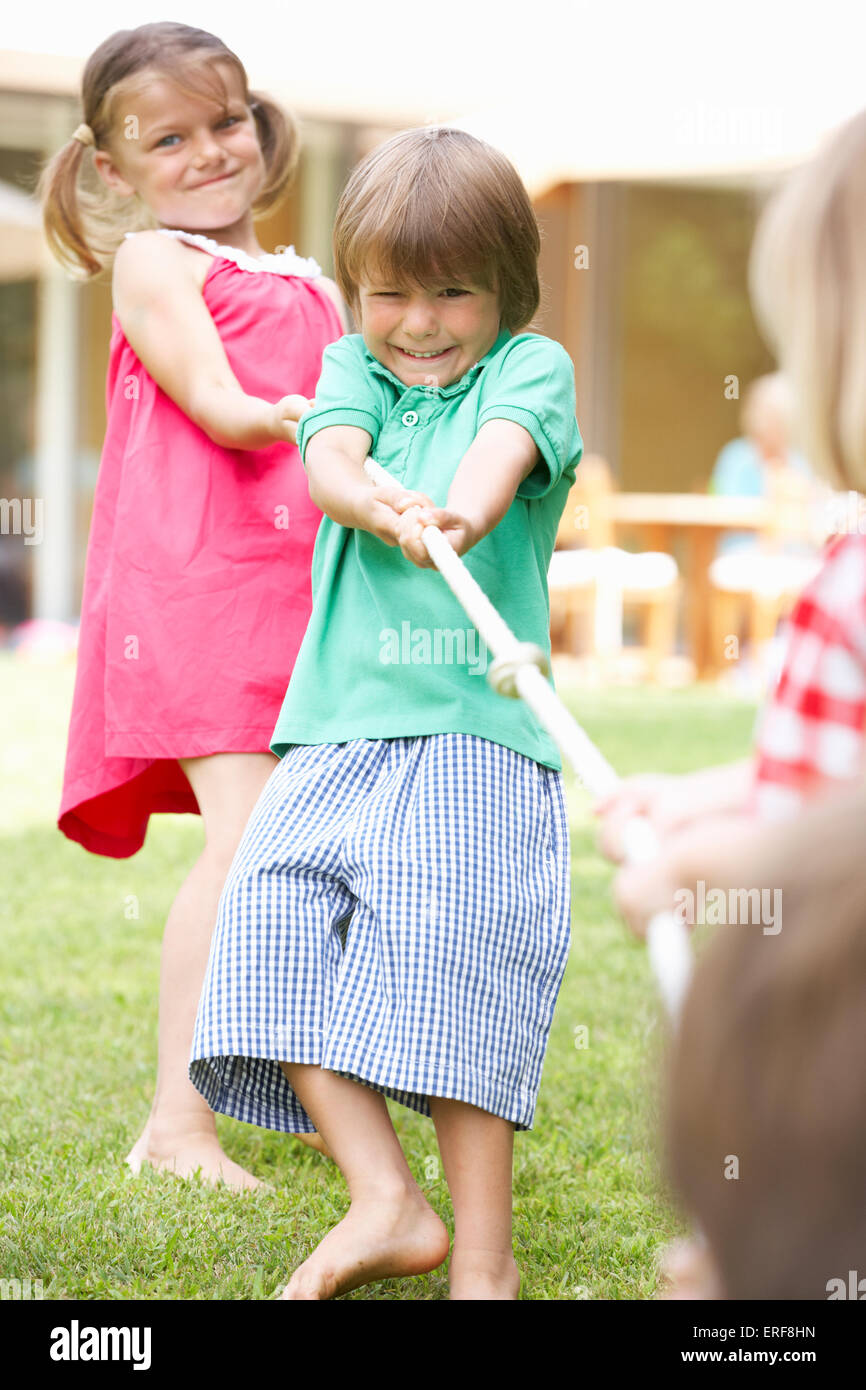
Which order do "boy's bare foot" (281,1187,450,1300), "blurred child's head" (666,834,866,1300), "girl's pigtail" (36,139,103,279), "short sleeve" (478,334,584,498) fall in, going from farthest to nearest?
"girl's pigtail" (36,139,103,279) < "short sleeve" (478,334,584,498) < "boy's bare foot" (281,1187,450,1300) < "blurred child's head" (666,834,866,1300)

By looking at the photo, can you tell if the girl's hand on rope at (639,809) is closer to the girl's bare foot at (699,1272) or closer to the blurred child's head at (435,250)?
the girl's bare foot at (699,1272)

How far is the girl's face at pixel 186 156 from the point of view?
262cm

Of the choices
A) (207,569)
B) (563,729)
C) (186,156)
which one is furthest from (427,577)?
(186,156)

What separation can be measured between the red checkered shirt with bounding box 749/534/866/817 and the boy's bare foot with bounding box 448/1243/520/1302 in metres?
0.77

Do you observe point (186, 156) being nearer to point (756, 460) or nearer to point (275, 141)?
point (275, 141)

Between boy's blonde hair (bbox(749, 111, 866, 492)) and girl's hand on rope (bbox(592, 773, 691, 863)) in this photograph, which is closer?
boy's blonde hair (bbox(749, 111, 866, 492))

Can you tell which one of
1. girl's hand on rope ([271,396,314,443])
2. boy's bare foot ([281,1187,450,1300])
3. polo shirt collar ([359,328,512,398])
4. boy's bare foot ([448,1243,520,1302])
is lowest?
boy's bare foot ([448,1243,520,1302])

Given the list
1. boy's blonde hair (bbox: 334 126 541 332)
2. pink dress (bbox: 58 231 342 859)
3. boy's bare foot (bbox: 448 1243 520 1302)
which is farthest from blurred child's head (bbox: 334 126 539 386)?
boy's bare foot (bbox: 448 1243 520 1302)

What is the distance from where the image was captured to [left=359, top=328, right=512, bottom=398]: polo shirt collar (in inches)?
87.9

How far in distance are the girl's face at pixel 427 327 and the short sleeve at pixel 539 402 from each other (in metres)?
0.05

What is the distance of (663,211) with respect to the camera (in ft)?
41.6

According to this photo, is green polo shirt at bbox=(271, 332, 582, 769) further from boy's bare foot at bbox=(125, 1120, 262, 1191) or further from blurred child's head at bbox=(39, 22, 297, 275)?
boy's bare foot at bbox=(125, 1120, 262, 1191)

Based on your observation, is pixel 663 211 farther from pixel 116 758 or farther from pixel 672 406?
pixel 116 758

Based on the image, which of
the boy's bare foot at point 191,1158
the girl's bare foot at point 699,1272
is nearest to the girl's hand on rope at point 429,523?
the girl's bare foot at point 699,1272
